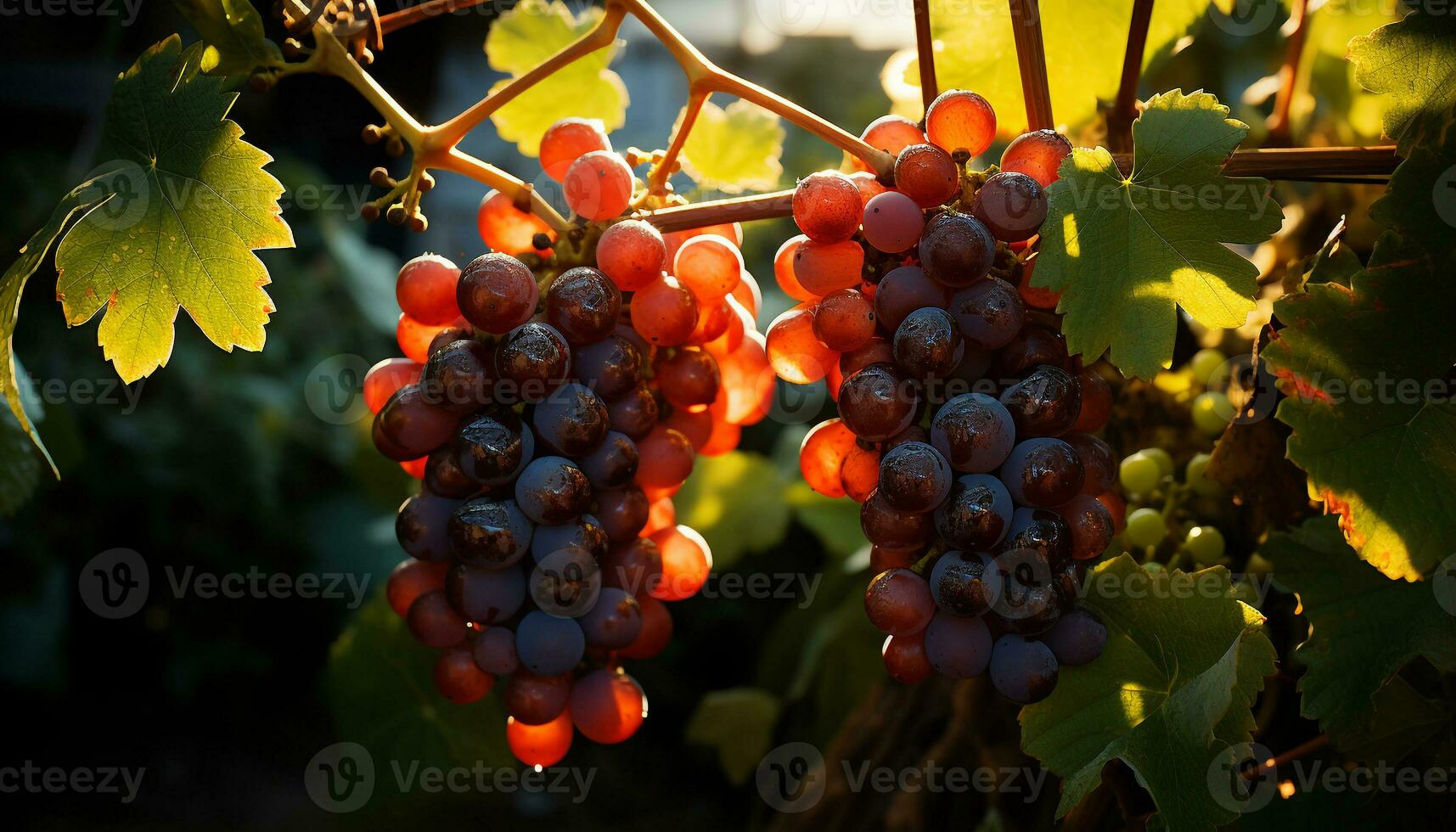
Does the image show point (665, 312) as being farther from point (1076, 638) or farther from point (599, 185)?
point (1076, 638)

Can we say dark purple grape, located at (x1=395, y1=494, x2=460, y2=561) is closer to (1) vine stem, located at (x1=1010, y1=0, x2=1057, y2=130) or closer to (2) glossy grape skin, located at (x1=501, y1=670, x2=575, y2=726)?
(2) glossy grape skin, located at (x1=501, y1=670, x2=575, y2=726)

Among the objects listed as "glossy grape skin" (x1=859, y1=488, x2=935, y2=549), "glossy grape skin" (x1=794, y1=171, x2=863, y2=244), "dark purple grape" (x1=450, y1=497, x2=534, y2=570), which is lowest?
"dark purple grape" (x1=450, y1=497, x2=534, y2=570)

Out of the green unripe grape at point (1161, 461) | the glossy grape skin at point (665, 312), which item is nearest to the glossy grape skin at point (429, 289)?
the glossy grape skin at point (665, 312)

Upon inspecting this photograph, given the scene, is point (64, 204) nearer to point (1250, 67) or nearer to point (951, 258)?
point (951, 258)

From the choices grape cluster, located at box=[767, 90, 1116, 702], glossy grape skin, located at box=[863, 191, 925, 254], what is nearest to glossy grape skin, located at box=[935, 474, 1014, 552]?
grape cluster, located at box=[767, 90, 1116, 702]

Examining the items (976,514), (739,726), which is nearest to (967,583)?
(976,514)

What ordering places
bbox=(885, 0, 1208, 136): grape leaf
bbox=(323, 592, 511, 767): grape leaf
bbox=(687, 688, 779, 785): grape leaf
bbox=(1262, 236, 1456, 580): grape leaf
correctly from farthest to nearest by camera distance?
bbox=(687, 688, 779, 785): grape leaf → bbox=(323, 592, 511, 767): grape leaf → bbox=(885, 0, 1208, 136): grape leaf → bbox=(1262, 236, 1456, 580): grape leaf
